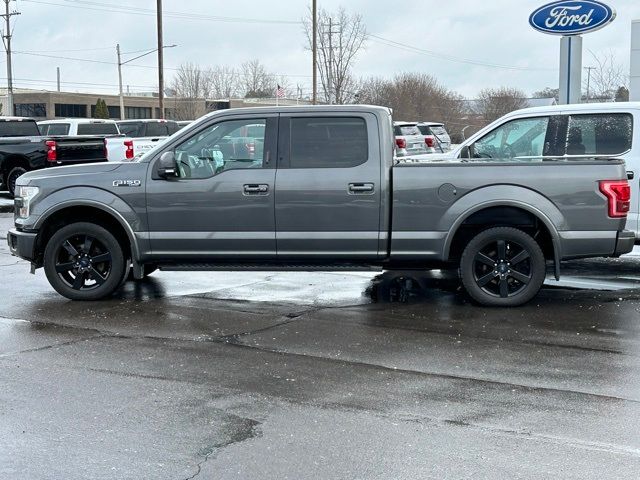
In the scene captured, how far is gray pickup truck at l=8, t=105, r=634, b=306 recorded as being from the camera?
8.69m

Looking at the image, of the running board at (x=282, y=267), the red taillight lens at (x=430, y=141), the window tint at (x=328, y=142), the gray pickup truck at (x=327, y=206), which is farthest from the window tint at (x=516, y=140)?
the red taillight lens at (x=430, y=141)

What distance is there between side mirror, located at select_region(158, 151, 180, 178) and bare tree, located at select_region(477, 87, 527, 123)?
183ft

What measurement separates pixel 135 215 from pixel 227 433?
167 inches

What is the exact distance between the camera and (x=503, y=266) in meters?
8.89

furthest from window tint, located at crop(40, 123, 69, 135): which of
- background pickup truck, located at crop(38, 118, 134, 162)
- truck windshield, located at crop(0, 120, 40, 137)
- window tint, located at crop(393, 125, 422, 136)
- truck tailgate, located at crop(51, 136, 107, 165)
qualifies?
window tint, located at crop(393, 125, 422, 136)

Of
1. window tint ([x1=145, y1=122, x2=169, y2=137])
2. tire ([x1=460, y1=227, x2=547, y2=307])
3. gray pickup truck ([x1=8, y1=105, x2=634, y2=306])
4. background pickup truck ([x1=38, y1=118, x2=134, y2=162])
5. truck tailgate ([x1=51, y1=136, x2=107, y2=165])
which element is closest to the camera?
gray pickup truck ([x1=8, y1=105, x2=634, y2=306])

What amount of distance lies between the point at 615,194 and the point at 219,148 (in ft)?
12.8

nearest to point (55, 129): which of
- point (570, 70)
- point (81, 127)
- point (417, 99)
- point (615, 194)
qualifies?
point (81, 127)

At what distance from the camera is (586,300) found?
369 inches

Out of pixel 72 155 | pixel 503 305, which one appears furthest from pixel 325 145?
pixel 72 155

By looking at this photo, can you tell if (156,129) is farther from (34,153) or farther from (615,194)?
(615,194)

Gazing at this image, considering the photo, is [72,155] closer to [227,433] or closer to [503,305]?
[503,305]

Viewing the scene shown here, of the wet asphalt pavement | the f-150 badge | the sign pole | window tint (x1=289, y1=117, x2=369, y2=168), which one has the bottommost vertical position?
the wet asphalt pavement

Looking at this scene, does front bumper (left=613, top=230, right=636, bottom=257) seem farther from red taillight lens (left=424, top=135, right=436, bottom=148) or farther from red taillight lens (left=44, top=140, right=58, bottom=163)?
red taillight lens (left=424, top=135, right=436, bottom=148)
